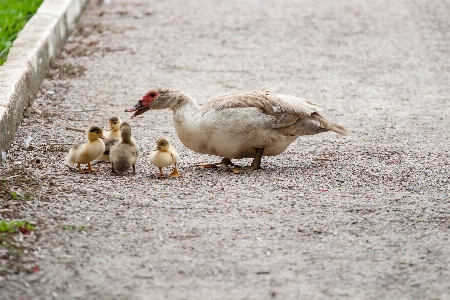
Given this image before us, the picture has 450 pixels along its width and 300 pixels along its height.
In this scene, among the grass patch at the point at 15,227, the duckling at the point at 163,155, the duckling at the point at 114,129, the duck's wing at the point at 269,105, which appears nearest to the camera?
the grass patch at the point at 15,227

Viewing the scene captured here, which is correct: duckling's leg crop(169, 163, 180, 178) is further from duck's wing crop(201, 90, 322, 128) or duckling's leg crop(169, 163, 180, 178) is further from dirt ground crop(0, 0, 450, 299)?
duck's wing crop(201, 90, 322, 128)

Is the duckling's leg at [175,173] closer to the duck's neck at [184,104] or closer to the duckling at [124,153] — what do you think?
the duckling at [124,153]

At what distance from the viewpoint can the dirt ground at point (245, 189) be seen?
14.1 ft

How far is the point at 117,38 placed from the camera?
1092 centimetres

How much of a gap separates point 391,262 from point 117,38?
23.5 feet

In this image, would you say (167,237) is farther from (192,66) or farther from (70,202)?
(192,66)

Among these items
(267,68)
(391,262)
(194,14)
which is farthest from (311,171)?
(194,14)

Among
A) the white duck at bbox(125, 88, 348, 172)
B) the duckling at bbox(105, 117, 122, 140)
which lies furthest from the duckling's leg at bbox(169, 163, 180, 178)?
the duckling at bbox(105, 117, 122, 140)

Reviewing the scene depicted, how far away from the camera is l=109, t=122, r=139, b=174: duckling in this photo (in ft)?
19.9

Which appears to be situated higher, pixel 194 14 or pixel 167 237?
pixel 167 237

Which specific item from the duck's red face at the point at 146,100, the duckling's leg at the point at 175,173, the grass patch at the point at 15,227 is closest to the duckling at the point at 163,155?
the duckling's leg at the point at 175,173

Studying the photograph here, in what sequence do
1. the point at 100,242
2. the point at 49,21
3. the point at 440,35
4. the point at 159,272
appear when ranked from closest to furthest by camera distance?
the point at 159,272
the point at 100,242
the point at 49,21
the point at 440,35

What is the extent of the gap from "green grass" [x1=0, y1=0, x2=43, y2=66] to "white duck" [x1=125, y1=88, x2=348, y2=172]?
260 cm

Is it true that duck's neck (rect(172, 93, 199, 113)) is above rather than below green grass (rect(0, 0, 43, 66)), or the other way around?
above
